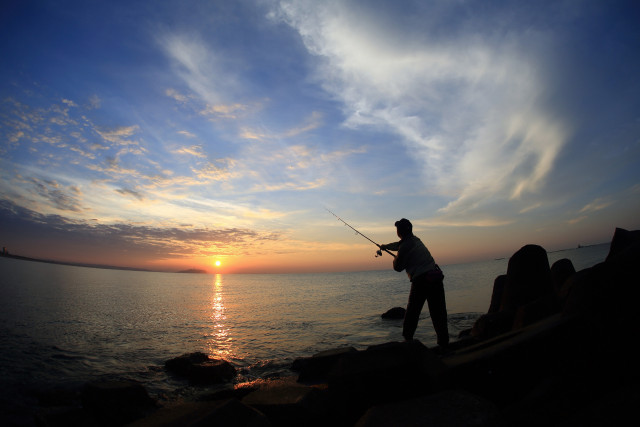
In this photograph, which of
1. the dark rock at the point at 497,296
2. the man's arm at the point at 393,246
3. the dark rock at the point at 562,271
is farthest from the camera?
the dark rock at the point at 562,271

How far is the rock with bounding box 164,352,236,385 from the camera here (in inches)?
255

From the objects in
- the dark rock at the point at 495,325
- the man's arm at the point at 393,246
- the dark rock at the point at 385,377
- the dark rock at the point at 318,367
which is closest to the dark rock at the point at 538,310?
the dark rock at the point at 495,325

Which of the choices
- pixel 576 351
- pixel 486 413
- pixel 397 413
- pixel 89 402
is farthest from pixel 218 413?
pixel 576 351

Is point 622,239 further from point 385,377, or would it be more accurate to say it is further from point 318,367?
point 318,367

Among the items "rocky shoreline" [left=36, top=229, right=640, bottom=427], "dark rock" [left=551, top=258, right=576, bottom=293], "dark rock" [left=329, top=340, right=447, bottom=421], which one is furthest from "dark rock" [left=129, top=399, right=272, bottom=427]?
"dark rock" [left=551, top=258, right=576, bottom=293]

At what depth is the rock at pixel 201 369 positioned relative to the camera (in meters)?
6.48

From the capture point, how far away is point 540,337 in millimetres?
3102

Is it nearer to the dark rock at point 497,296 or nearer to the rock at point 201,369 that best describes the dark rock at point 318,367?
the rock at point 201,369

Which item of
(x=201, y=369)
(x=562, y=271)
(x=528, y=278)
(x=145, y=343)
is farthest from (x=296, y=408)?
(x=562, y=271)

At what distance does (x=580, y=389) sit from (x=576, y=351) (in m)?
0.44

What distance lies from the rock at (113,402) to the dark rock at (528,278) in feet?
26.5

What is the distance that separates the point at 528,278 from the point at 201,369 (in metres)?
8.29

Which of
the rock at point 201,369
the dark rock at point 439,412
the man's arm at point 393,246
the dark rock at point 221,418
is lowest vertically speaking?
the rock at point 201,369

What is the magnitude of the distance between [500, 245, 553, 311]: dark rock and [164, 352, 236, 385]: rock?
23.4ft
